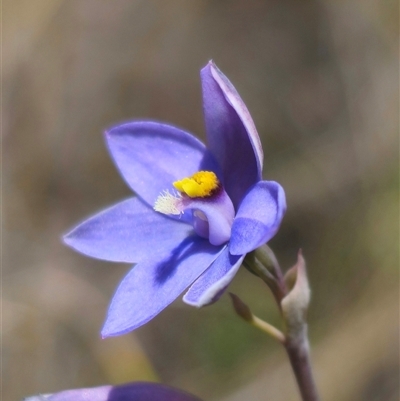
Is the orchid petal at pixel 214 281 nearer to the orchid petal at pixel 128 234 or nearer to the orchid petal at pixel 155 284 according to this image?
the orchid petal at pixel 155 284

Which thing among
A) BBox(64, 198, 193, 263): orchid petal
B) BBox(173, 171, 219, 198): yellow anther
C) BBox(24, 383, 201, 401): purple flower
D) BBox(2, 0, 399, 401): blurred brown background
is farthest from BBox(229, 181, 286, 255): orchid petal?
BBox(2, 0, 399, 401): blurred brown background

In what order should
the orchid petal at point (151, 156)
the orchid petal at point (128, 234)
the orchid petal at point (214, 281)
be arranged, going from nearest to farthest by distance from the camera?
the orchid petal at point (214, 281)
the orchid petal at point (128, 234)
the orchid petal at point (151, 156)

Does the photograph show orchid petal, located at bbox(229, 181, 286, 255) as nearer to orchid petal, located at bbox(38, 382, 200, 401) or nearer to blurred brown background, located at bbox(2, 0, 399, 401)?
orchid petal, located at bbox(38, 382, 200, 401)

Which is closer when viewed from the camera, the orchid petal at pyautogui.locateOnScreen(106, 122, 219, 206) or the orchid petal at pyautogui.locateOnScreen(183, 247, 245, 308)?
the orchid petal at pyautogui.locateOnScreen(183, 247, 245, 308)

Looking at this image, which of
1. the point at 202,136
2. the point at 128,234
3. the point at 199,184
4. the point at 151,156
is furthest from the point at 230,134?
the point at 202,136

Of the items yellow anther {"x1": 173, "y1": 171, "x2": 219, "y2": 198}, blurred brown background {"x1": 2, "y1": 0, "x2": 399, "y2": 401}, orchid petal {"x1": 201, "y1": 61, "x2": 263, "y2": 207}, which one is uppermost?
orchid petal {"x1": 201, "y1": 61, "x2": 263, "y2": 207}

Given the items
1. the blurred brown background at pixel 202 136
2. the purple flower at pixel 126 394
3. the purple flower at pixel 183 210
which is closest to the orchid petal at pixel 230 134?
the purple flower at pixel 183 210

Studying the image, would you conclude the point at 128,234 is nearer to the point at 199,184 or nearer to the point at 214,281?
the point at 199,184

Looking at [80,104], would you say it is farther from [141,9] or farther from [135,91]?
[141,9]
